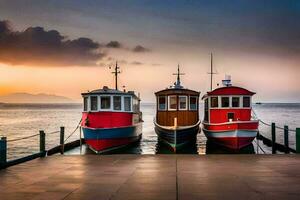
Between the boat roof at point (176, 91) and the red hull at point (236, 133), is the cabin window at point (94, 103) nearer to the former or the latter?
the boat roof at point (176, 91)

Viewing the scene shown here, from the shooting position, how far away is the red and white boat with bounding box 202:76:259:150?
98.3 feet

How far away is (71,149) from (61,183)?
73.7 ft

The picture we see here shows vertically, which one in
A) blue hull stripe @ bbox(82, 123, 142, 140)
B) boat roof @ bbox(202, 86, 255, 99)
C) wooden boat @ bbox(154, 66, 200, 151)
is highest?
boat roof @ bbox(202, 86, 255, 99)

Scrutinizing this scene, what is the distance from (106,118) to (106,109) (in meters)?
0.73

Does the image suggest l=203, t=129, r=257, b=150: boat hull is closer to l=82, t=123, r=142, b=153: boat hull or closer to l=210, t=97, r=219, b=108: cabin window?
l=210, t=97, r=219, b=108: cabin window

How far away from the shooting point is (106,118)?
2916cm

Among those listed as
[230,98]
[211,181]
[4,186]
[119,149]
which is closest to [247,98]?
[230,98]

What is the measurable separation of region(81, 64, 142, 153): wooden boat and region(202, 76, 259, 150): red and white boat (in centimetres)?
624

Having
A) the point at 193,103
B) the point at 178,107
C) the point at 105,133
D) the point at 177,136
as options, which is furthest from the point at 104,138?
the point at 193,103

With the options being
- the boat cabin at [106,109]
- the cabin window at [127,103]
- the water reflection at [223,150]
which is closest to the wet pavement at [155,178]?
the boat cabin at [106,109]

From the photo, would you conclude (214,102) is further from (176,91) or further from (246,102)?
(176,91)

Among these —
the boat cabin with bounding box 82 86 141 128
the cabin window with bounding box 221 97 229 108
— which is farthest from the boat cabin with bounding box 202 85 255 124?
the boat cabin with bounding box 82 86 141 128

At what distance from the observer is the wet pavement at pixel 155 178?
10.6m

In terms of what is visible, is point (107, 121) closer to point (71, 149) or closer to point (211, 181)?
point (71, 149)
